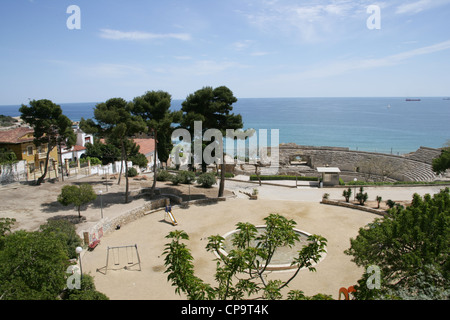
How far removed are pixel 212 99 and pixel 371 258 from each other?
20.1m

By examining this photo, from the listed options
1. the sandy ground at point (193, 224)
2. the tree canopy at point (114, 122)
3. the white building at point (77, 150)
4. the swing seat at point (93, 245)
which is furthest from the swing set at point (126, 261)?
the white building at point (77, 150)

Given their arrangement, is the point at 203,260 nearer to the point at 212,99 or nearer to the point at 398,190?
the point at 212,99

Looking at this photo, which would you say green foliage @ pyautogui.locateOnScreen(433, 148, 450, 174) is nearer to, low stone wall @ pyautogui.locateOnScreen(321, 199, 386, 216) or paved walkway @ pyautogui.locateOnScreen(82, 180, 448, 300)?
paved walkway @ pyautogui.locateOnScreen(82, 180, 448, 300)

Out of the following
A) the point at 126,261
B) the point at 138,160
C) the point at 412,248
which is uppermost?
the point at 412,248

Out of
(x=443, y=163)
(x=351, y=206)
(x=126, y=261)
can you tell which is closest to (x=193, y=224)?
(x=126, y=261)

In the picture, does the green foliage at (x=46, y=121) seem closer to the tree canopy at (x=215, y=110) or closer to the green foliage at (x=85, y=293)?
the tree canopy at (x=215, y=110)

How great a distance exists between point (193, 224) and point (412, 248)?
1325 cm

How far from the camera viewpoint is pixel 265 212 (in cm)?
2245

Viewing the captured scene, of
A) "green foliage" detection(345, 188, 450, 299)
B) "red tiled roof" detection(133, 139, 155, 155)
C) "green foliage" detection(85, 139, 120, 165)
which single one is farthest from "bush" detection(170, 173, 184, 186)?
"red tiled roof" detection(133, 139, 155, 155)

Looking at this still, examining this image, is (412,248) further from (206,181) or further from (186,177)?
(186,177)

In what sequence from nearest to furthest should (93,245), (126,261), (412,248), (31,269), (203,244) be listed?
1. (31,269)
2. (412,248)
3. (126,261)
4. (93,245)
5. (203,244)

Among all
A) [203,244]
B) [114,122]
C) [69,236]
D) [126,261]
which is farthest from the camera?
[114,122]

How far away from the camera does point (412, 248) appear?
31.2 feet
